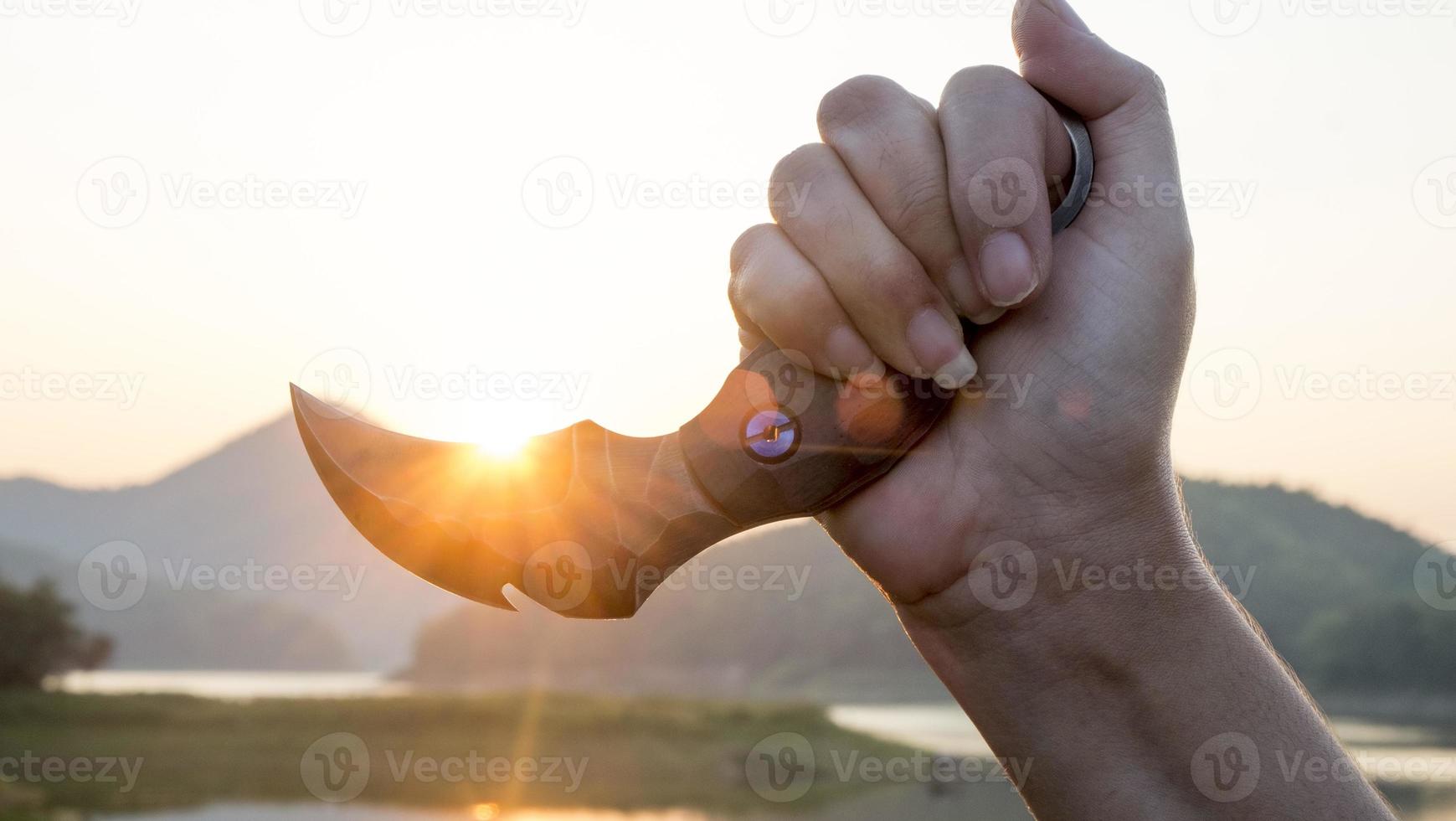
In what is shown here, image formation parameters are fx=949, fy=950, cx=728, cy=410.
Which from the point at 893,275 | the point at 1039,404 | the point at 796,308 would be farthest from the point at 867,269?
the point at 1039,404

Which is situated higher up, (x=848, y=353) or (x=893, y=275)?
(x=893, y=275)

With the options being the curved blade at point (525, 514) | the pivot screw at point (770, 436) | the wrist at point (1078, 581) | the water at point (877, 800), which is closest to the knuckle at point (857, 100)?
the pivot screw at point (770, 436)

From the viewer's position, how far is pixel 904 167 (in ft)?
6.16

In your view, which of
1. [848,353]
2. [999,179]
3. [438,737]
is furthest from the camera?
[438,737]

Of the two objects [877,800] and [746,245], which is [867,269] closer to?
[746,245]

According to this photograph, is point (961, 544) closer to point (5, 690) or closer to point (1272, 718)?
point (1272, 718)

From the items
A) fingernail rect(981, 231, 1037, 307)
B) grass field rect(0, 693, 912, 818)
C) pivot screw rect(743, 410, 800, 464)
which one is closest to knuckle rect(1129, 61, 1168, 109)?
fingernail rect(981, 231, 1037, 307)

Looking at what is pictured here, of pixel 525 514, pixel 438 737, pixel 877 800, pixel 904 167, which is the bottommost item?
pixel 877 800

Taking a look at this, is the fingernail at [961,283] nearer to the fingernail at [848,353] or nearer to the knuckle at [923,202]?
the knuckle at [923,202]

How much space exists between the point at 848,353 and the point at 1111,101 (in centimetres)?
88

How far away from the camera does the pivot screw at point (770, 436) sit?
2.02 m

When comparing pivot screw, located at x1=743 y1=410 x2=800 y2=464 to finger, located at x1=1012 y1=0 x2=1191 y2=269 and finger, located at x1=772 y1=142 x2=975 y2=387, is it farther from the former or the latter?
finger, located at x1=1012 y1=0 x2=1191 y2=269

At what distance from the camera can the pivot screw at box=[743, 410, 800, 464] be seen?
2018 mm

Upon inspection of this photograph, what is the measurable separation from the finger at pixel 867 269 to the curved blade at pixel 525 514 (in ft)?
1.75
